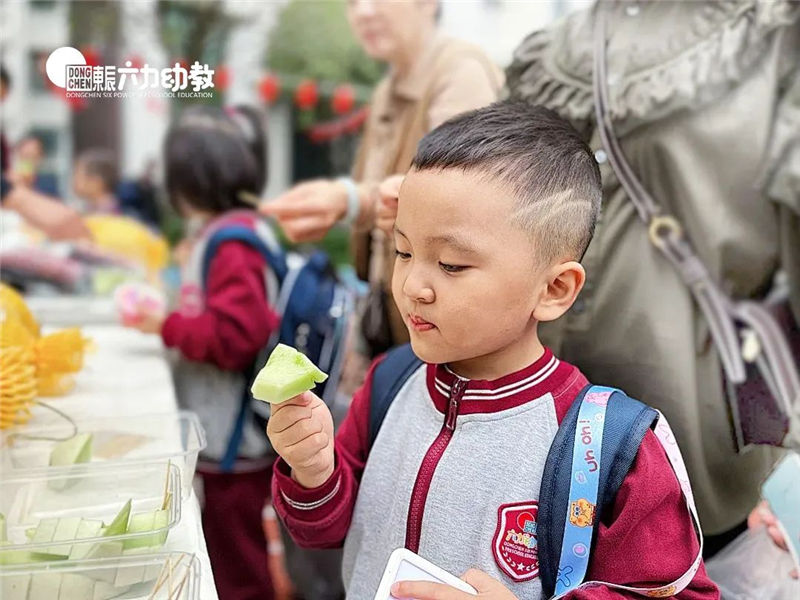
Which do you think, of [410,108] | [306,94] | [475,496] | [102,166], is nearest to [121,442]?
[475,496]

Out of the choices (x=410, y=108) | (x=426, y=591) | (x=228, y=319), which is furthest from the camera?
(x=228, y=319)

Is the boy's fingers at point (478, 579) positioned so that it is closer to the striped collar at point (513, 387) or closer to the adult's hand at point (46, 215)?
the striped collar at point (513, 387)

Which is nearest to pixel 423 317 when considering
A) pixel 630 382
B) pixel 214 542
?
pixel 630 382

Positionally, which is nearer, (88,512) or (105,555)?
(105,555)

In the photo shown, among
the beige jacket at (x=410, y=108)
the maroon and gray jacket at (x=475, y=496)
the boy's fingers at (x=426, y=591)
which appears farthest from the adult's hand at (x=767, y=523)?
the beige jacket at (x=410, y=108)

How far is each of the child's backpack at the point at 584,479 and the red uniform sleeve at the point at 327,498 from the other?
23 cm

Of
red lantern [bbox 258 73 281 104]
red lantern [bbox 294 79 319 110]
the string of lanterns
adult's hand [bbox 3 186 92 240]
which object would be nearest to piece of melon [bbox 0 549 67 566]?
adult's hand [bbox 3 186 92 240]

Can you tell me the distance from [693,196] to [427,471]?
0.49 m

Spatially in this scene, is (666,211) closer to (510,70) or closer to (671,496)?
(510,70)

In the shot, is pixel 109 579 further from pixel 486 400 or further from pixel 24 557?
pixel 486 400

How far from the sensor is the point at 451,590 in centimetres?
74

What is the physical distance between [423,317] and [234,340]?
1.09m

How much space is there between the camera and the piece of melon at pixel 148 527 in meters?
0.85

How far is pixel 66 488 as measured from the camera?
1.03 m
